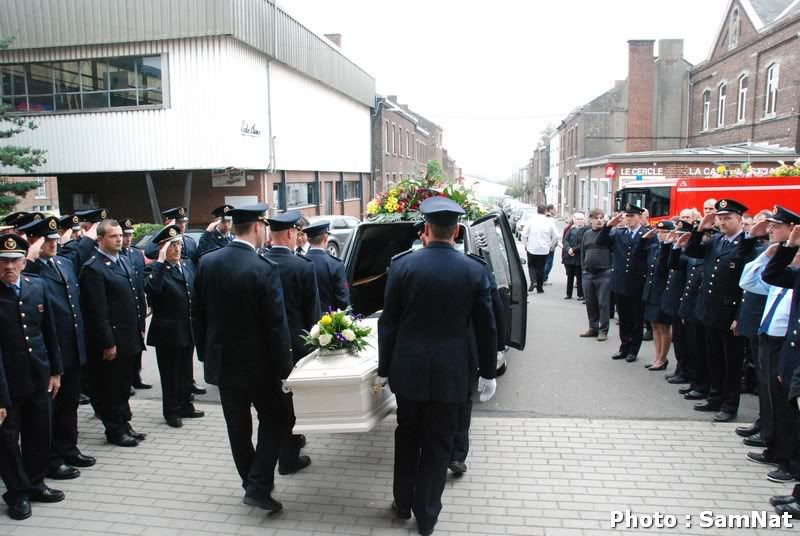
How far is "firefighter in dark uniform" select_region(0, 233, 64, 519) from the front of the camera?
4.34 m

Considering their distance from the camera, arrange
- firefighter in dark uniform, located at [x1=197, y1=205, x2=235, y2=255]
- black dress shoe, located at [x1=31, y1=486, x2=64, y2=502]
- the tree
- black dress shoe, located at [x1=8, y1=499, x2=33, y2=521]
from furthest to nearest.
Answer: the tree
firefighter in dark uniform, located at [x1=197, y1=205, x2=235, y2=255]
black dress shoe, located at [x1=31, y1=486, x2=64, y2=502]
black dress shoe, located at [x1=8, y1=499, x2=33, y2=521]

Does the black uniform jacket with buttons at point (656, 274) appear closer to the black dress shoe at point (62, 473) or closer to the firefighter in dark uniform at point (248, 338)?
the firefighter in dark uniform at point (248, 338)

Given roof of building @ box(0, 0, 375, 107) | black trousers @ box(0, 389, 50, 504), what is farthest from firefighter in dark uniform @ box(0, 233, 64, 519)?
roof of building @ box(0, 0, 375, 107)

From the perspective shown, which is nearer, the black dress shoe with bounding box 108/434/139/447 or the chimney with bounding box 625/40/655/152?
the black dress shoe with bounding box 108/434/139/447

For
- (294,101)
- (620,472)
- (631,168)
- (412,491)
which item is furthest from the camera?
(631,168)

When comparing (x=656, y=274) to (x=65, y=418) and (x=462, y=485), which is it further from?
(x=65, y=418)

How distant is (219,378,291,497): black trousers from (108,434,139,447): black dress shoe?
171 cm

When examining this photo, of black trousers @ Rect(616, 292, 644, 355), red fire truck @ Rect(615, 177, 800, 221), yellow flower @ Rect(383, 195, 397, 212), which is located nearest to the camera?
yellow flower @ Rect(383, 195, 397, 212)

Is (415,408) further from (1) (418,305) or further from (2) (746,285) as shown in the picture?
(2) (746,285)

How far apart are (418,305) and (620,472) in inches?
94.7

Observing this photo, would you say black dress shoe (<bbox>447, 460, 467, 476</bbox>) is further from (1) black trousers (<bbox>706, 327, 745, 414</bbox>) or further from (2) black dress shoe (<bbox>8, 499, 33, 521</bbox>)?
(2) black dress shoe (<bbox>8, 499, 33, 521</bbox>)

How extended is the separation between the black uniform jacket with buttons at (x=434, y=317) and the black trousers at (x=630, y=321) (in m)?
5.13

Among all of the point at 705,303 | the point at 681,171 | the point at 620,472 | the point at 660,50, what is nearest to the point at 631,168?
the point at 681,171

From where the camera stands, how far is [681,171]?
2783cm
